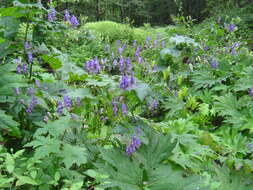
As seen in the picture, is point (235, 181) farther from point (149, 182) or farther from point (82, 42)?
point (82, 42)

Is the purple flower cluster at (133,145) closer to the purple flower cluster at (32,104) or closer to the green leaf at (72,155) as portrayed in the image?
the green leaf at (72,155)

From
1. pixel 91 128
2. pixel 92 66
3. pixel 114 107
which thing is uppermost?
pixel 92 66

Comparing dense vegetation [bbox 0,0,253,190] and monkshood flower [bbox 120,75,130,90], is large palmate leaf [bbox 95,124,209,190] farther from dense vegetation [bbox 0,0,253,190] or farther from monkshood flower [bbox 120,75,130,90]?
monkshood flower [bbox 120,75,130,90]

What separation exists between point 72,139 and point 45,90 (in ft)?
1.12

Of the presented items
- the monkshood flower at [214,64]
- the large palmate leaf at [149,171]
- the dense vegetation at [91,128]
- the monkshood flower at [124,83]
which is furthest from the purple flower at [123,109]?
the monkshood flower at [214,64]

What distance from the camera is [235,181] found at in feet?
5.04

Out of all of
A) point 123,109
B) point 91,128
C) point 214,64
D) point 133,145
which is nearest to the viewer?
point 133,145

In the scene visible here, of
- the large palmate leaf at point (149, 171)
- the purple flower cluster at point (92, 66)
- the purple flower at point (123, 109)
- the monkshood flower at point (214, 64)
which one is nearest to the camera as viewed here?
the large palmate leaf at point (149, 171)

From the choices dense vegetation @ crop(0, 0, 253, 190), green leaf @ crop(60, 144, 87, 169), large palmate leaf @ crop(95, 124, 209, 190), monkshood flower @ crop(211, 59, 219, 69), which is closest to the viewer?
large palmate leaf @ crop(95, 124, 209, 190)

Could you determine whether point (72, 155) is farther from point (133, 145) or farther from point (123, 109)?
point (123, 109)

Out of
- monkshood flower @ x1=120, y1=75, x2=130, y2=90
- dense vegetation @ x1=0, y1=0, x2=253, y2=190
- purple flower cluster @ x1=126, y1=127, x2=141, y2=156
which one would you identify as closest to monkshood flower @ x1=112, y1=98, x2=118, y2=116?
dense vegetation @ x1=0, y1=0, x2=253, y2=190

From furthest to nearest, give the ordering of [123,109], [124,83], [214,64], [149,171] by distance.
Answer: [214,64] → [123,109] → [124,83] → [149,171]

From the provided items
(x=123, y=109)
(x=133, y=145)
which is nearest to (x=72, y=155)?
(x=133, y=145)

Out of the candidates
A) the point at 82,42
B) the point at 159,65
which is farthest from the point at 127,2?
the point at 159,65
